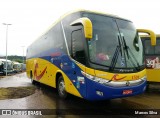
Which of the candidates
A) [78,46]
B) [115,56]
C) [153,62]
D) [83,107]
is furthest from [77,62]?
[153,62]

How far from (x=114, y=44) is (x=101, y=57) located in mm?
755

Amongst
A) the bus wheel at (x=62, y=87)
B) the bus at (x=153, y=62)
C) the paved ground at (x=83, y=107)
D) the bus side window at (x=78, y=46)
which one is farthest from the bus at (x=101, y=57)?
the bus at (x=153, y=62)

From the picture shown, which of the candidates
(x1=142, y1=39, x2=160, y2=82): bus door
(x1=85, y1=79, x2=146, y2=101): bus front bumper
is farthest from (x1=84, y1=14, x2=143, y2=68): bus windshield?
(x1=142, y1=39, x2=160, y2=82): bus door

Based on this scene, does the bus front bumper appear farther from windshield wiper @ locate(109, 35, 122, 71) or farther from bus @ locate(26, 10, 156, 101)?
windshield wiper @ locate(109, 35, 122, 71)

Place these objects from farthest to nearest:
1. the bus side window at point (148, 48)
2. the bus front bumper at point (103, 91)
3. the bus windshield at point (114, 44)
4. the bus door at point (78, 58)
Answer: the bus side window at point (148, 48) < the bus door at point (78, 58) < the bus windshield at point (114, 44) < the bus front bumper at point (103, 91)

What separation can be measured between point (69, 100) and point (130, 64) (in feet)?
10.9

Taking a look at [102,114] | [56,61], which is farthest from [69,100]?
[102,114]

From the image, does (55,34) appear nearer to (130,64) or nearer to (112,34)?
(112,34)

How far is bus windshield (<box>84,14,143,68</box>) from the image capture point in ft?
25.6

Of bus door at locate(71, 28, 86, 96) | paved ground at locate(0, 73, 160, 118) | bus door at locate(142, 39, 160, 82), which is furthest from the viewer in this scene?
bus door at locate(142, 39, 160, 82)

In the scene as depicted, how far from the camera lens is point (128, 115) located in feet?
24.7

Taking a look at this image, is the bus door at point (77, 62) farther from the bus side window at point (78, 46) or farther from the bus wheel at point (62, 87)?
the bus wheel at point (62, 87)

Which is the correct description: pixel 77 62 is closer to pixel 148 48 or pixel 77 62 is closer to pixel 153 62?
pixel 153 62

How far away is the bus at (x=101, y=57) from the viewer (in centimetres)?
755
